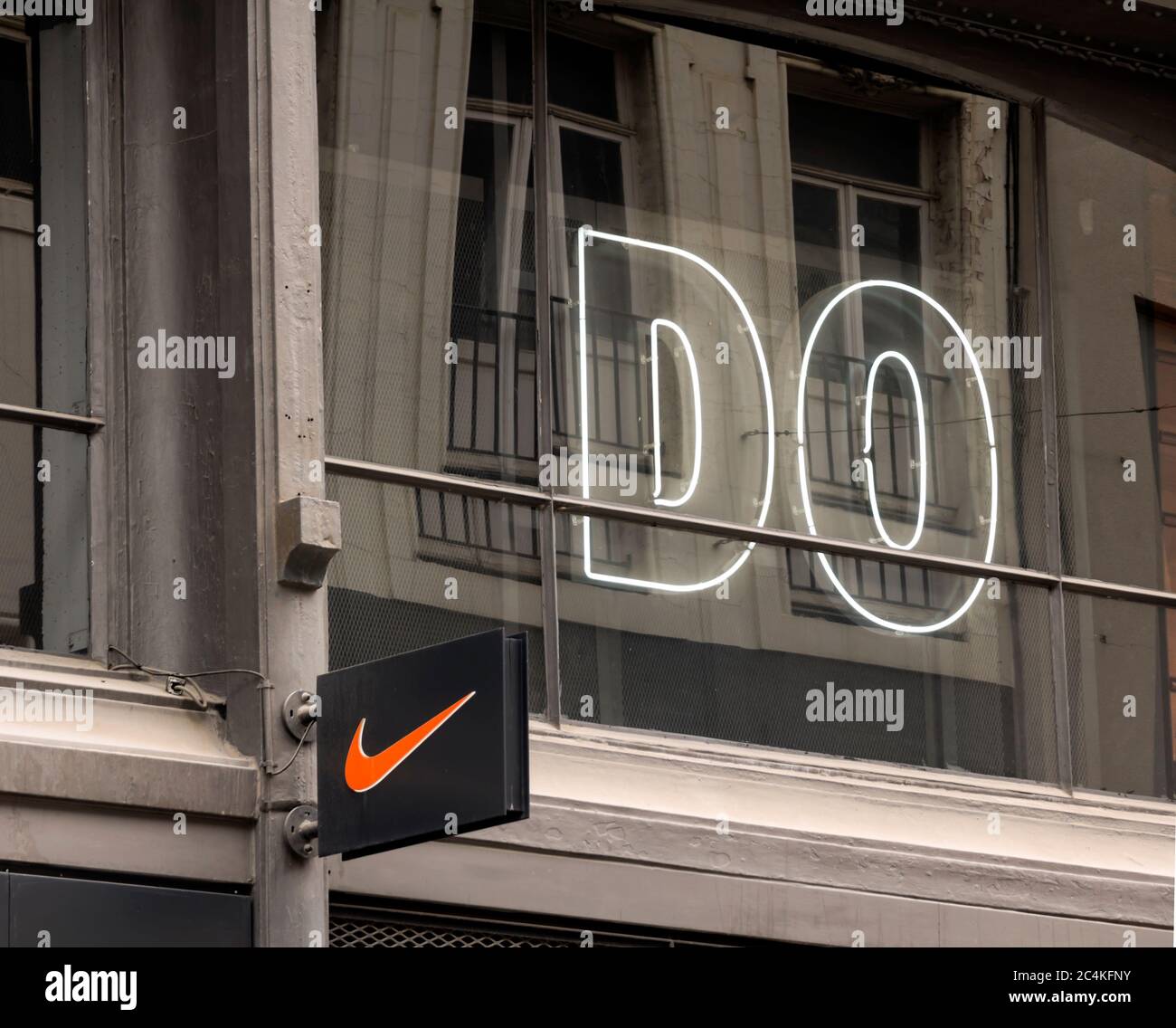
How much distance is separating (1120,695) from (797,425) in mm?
2121

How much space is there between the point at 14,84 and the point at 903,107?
14.5 feet

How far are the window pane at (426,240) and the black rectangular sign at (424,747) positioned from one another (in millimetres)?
1666

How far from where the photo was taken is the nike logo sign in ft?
21.8

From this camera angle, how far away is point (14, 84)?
8.14 metres

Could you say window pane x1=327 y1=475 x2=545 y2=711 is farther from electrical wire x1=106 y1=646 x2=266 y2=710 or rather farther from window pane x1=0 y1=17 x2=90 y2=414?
window pane x1=0 y1=17 x2=90 y2=414

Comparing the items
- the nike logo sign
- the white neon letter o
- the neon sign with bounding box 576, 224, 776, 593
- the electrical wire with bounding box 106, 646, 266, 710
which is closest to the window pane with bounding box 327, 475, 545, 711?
the neon sign with bounding box 576, 224, 776, 593

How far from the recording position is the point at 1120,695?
10070mm

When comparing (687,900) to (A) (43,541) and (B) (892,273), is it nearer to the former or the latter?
(A) (43,541)

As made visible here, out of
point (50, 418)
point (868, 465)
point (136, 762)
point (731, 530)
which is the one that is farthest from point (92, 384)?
point (868, 465)

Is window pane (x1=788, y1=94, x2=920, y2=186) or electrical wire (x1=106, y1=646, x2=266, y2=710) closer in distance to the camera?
electrical wire (x1=106, y1=646, x2=266, y2=710)

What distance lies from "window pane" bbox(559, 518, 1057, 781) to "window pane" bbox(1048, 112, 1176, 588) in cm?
62

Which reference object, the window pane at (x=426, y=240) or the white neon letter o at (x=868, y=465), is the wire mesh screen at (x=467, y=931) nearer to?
the window pane at (x=426, y=240)

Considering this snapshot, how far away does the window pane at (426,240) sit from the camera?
8.45 metres
